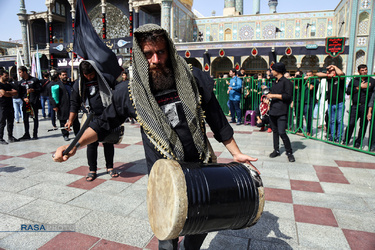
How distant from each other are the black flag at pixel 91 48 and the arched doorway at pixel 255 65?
2132cm

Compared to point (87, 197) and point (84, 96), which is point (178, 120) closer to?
point (87, 197)

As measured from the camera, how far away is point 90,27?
563 centimetres

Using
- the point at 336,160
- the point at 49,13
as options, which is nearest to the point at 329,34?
the point at 336,160

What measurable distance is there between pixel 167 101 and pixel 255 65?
84.0 ft

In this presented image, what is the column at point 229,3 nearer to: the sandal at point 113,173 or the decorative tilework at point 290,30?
the decorative tilework at point 290,30

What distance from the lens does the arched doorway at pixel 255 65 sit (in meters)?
25.3

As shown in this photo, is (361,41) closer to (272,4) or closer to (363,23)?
(363,23)

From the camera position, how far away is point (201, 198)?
50.5 inches

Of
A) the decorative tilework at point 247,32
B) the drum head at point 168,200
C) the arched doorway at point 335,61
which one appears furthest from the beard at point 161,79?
the decorative tilework at point 247,32

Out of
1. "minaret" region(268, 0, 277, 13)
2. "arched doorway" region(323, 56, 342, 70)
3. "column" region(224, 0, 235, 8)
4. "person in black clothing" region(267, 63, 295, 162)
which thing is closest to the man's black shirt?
"person in black clothing" region(267, 63, 295, 162)

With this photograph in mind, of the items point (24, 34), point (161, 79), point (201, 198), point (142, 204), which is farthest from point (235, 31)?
point (201, 198)

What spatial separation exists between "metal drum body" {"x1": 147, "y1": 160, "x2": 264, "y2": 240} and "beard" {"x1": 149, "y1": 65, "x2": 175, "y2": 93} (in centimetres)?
48

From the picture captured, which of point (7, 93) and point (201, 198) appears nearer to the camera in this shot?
point (201, 198)

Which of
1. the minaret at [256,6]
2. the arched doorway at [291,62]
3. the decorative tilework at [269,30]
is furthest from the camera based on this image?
the minaret at [256,6]
